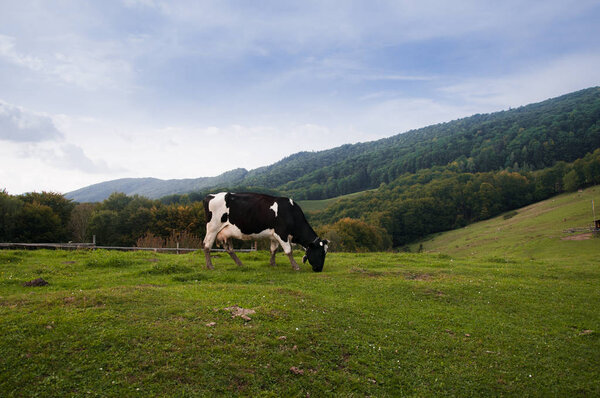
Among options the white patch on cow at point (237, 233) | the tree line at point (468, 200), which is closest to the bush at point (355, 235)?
the tree line at point (468, 200)

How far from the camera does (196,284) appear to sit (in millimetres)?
10617

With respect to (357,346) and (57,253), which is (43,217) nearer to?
(57,253)

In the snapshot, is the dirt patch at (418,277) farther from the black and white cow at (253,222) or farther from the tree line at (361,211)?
the tree line at (361,211)

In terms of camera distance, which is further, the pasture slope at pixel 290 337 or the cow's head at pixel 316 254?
the cow's head at pixel 316 254

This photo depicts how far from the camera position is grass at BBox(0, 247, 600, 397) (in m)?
5.05

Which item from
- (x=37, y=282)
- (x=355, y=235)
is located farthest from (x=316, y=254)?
(x=355, y=235)

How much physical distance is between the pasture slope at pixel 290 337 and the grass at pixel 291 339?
0.08 feet

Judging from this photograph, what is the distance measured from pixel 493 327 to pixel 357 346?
402cm

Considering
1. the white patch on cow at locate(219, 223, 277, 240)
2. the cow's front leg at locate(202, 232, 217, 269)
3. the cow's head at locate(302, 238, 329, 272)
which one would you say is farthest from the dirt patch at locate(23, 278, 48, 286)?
the cow's head at locate(302, 238, 329, 272)

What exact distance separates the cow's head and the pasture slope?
206 cm

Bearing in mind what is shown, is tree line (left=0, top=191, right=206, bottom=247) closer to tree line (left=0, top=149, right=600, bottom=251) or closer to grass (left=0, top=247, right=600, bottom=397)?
tree line (left=0, top=149, right=600, bottom=251)

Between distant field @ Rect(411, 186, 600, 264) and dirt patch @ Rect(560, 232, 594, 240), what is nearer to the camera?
distant field @ Rect(411, 186, 600, 264)

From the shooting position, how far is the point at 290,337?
6.52 metres

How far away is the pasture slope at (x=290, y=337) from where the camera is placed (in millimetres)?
5059
